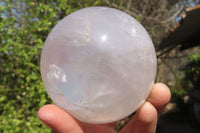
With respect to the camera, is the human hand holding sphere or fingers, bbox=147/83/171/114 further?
fingers, bbox=147/83/171/114

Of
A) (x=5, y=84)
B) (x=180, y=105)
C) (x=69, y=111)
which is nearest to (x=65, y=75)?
(x=69, y=111)

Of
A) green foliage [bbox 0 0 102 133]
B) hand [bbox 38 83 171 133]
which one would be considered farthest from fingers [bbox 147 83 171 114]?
green foliage [bbox 0 0 102 133]

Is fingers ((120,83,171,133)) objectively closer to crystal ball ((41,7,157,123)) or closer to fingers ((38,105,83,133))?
crystal ball ((41,7,157,123))

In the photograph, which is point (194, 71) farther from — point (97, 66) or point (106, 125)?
point (97, 66)

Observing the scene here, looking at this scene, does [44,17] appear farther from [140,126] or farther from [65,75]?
[140,126]

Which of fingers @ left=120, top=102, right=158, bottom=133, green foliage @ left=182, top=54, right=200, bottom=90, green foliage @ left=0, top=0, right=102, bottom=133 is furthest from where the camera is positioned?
green foliage @ left=182, top=54, right=200, bottom=90

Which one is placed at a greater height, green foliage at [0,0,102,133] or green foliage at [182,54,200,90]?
green foliage at [0,0,102,133]

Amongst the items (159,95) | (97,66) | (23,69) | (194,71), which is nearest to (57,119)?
(97,66)
